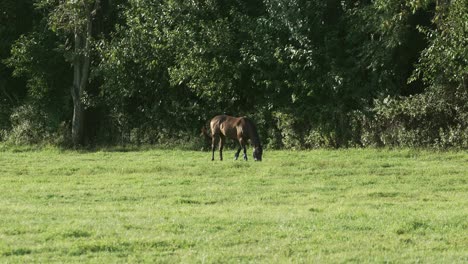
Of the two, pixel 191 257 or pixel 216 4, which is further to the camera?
pixel 216 4

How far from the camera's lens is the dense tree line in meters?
28.1

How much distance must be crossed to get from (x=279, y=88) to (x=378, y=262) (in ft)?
70.4

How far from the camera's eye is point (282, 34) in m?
31.3

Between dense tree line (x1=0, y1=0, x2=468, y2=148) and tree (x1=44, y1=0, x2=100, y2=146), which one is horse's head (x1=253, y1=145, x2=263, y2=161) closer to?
dense tree line (x1=0, y1=0, x2=468, y2=148)

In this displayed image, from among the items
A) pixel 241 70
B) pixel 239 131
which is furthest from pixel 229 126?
pixel 241 70

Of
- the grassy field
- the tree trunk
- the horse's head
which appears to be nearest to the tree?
the tree trunk

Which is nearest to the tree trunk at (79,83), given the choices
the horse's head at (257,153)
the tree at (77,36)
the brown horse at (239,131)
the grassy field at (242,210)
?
the tree at (77,36)

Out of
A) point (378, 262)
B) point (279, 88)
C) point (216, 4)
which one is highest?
point (216, 4)

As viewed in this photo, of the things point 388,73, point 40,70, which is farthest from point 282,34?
point 40,70

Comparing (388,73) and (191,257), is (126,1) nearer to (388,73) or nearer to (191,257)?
(388,73)

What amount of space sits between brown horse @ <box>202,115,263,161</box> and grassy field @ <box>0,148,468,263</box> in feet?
2.28

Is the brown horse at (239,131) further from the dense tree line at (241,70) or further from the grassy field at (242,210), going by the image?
the dense tree line at (241,70)

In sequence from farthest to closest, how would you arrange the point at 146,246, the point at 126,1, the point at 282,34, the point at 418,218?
the point at 126,1, the point at 282,34, the point at 418,218, the point at 146,246

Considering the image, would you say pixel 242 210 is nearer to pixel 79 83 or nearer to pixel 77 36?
pixel 77 36
